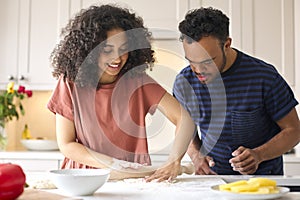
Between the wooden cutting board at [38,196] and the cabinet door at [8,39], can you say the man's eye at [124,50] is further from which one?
the cabinet door at [8,39]

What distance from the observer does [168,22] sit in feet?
9.86

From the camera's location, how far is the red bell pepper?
960 millimetres

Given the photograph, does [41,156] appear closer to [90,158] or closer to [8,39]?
[8,39]

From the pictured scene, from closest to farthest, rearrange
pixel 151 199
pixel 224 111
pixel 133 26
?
1. pixel 151 199
2. pixel 133 26
3. pixel 224 111

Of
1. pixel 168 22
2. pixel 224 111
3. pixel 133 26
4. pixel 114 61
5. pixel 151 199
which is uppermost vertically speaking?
pixel 168 22

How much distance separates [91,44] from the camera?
1499 millimetres

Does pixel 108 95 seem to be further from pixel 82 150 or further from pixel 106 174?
pixel 106 174

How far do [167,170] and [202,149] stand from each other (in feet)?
1.68

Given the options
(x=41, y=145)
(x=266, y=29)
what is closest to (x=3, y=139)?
(x=41, y=145)

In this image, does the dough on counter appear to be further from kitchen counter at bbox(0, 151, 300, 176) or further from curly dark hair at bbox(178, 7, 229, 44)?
kitchen counter at bbox(0, 151, 300, 176)

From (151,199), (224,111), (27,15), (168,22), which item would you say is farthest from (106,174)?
(27,15)

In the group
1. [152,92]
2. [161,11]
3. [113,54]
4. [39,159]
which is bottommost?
[39,159]

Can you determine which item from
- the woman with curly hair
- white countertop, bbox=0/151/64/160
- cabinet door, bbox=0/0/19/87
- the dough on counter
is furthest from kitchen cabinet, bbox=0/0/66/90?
the dough on counter

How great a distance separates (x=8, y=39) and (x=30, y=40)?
151mm
